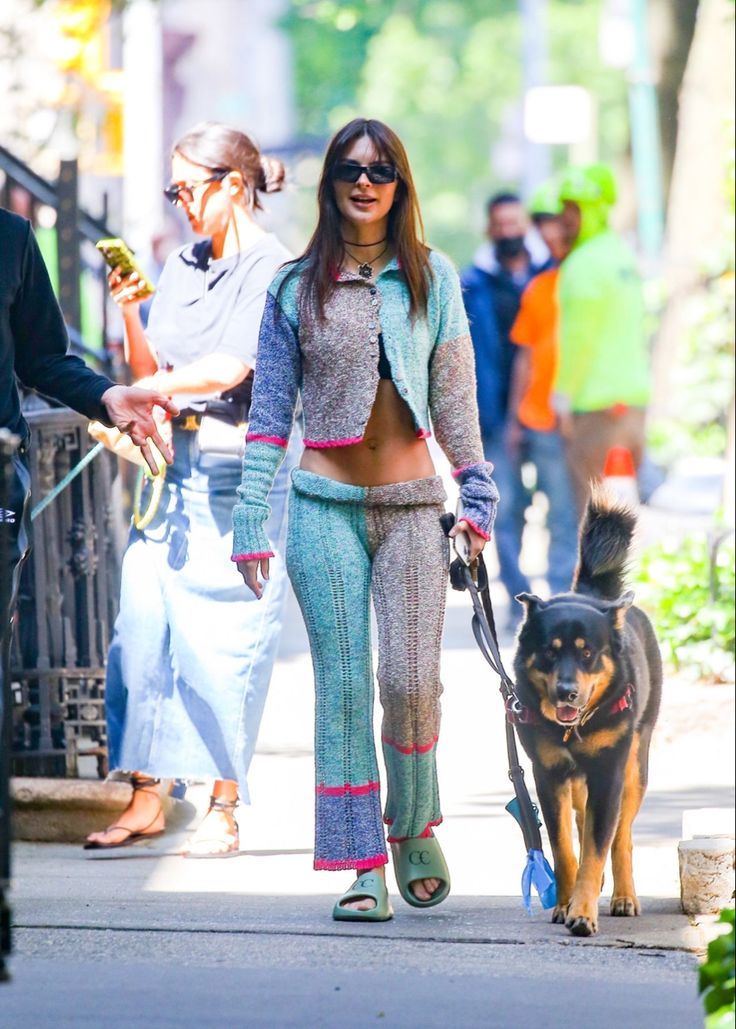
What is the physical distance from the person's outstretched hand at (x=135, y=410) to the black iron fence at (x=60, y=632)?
6.47 ft

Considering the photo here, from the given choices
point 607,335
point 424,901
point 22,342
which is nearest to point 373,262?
point 22,342

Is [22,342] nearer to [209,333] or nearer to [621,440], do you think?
[209,333]

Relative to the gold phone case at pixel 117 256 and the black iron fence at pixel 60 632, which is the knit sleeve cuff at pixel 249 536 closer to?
the gold phone case at pixel 117 256

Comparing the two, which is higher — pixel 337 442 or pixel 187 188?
pixel 187 188

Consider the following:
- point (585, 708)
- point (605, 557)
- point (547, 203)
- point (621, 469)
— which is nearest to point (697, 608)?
point (621, 469)

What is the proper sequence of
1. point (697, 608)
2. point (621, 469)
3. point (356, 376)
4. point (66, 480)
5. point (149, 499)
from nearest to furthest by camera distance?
point (356, 376)
point (149, 499)
point (66, 480)
point (697, 608)
point (621, 469)

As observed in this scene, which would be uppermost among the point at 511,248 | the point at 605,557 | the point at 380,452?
the point at 511,248

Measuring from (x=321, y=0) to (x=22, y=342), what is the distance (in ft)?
146

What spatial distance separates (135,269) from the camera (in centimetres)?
665

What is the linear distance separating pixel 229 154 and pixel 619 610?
2007 mm

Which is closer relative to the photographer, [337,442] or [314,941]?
[314,941]

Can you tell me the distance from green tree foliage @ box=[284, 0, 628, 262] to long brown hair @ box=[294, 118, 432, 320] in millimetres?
51461

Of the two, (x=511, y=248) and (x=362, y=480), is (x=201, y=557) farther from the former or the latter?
(x=511, y=248)

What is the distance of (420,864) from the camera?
230 inches
